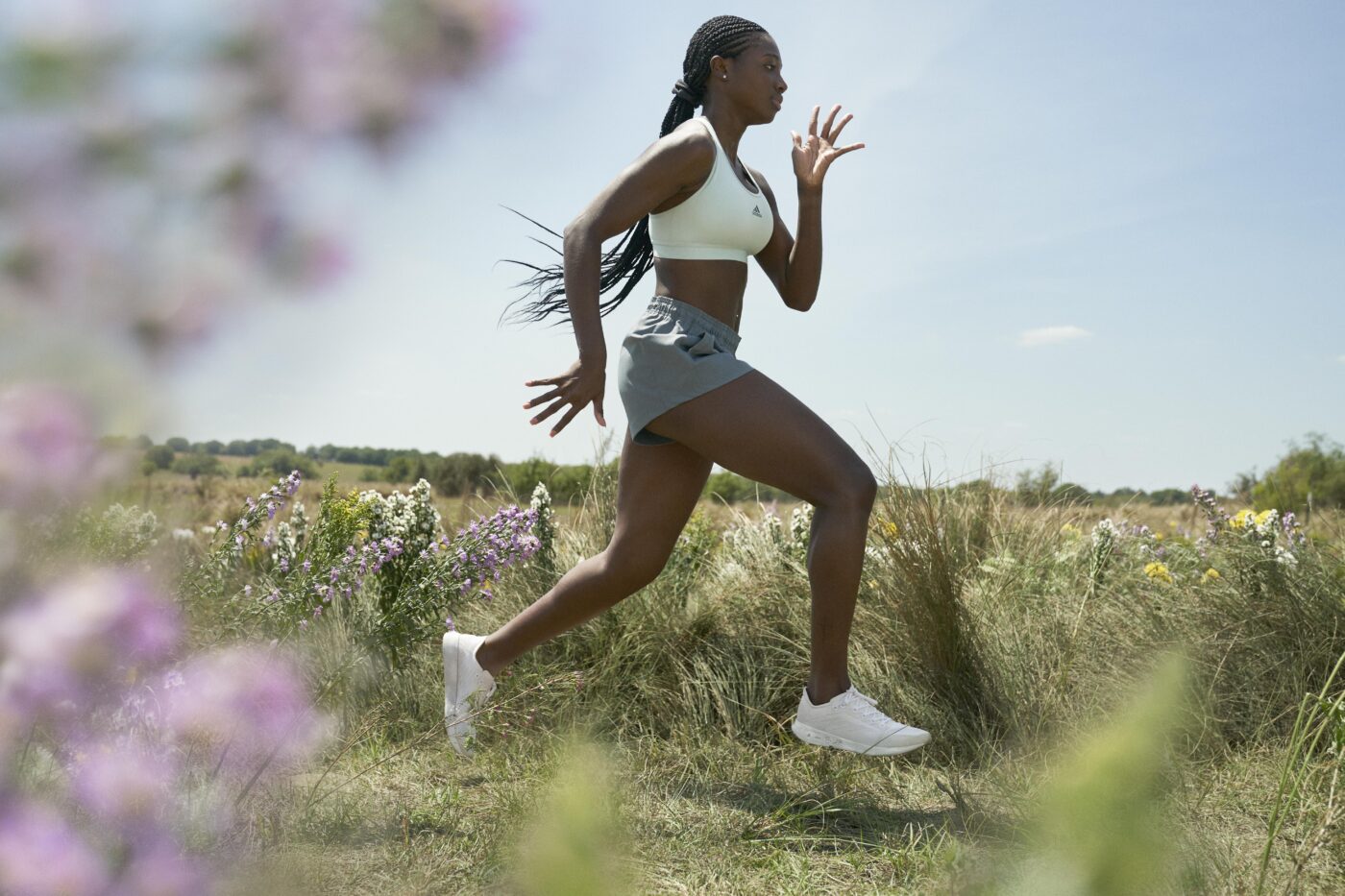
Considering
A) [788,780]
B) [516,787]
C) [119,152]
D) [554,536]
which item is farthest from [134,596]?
[554,536]

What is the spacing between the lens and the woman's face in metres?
2.85

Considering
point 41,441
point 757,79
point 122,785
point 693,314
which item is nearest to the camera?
point 41,441

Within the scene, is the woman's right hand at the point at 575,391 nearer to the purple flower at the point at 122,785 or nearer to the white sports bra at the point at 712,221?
the white sports bra at the point at 712,221

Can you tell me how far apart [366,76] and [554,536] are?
13.4ft

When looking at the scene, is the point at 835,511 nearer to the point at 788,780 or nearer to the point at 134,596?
the point at 788,780

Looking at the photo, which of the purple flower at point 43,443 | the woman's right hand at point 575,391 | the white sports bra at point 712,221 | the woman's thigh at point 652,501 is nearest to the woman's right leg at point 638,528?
the woman's thigh at point 652,501

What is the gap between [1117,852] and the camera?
8.5 inches

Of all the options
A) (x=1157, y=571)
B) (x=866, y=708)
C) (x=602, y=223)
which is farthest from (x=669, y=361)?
(x=1157, y=571)

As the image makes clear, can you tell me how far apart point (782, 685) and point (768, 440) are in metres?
1.07

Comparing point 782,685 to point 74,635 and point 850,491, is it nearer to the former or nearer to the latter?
point 850,491

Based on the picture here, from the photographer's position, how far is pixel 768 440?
8.65 feet

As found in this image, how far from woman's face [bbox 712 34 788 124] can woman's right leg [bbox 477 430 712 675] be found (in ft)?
3.09

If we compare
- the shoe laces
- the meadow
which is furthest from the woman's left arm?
the shoe laces

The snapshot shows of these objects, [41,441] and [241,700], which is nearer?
[41,441]
